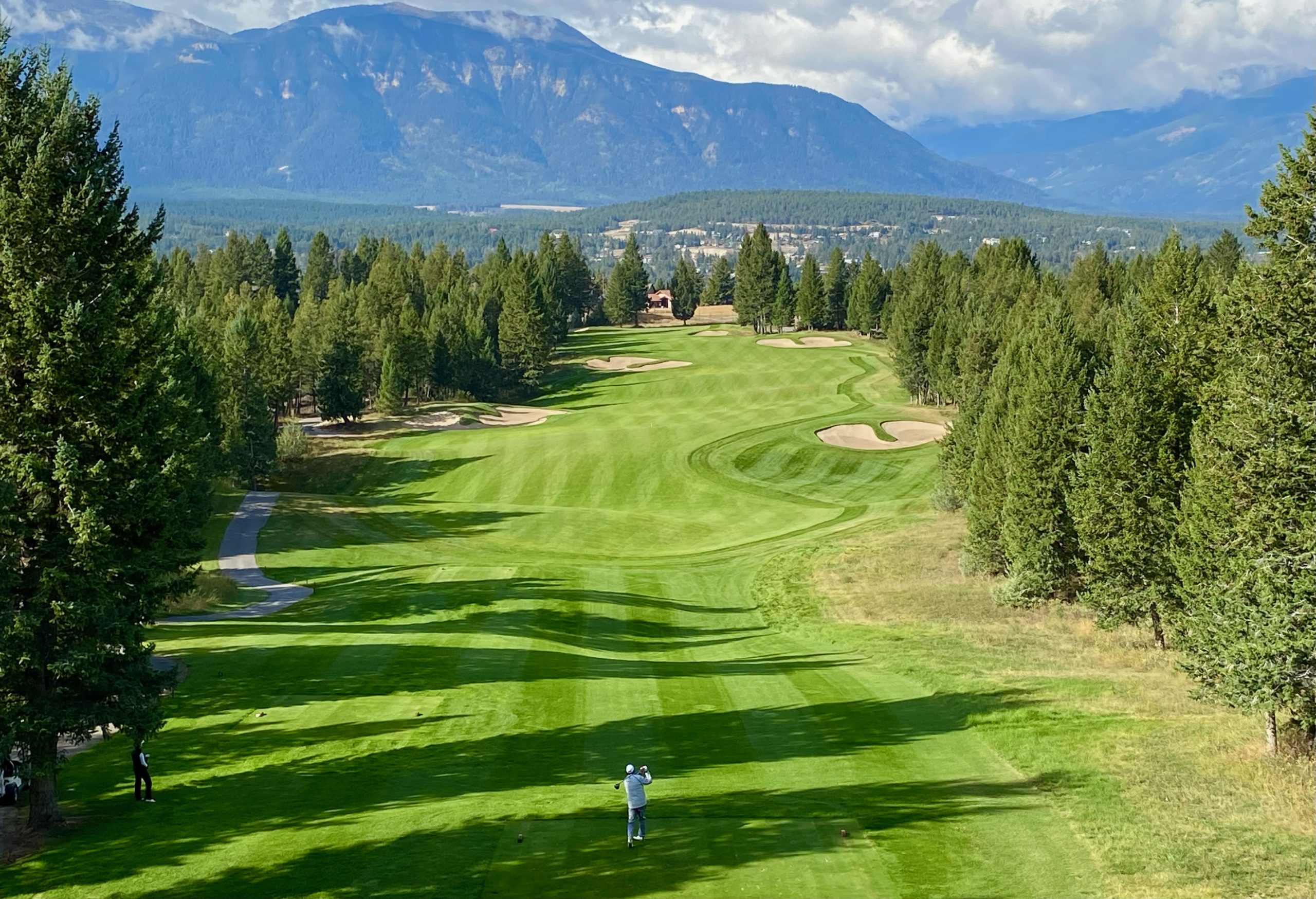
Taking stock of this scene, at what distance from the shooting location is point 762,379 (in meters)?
117

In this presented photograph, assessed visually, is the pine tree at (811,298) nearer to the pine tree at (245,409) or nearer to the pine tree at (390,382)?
the pine tree at (390,382)

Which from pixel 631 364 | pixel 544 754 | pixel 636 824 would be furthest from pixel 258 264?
pixel 636 824

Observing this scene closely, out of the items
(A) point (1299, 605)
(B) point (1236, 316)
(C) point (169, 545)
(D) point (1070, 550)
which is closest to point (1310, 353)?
(B) point (1236, 316)

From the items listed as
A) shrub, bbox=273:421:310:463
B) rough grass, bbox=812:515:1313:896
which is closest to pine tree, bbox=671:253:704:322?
shrub, bbox=273:421:310:463

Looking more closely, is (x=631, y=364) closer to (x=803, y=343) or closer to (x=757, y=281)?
(x=803, y=343)

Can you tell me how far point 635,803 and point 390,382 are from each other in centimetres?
8972

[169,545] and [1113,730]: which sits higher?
[169,545]

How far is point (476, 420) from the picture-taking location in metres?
103

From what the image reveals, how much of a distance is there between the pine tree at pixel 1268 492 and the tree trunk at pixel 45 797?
24795 millimetres

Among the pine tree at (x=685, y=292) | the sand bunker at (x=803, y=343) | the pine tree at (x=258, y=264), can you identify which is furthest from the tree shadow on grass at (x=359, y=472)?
the pine tree at (x=685, y=292)

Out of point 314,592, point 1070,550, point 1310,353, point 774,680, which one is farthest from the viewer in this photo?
point 314,592

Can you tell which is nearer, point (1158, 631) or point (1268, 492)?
point (1268, 492)

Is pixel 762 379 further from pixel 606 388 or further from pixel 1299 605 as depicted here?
pixel 1299 605

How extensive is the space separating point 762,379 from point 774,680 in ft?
287
